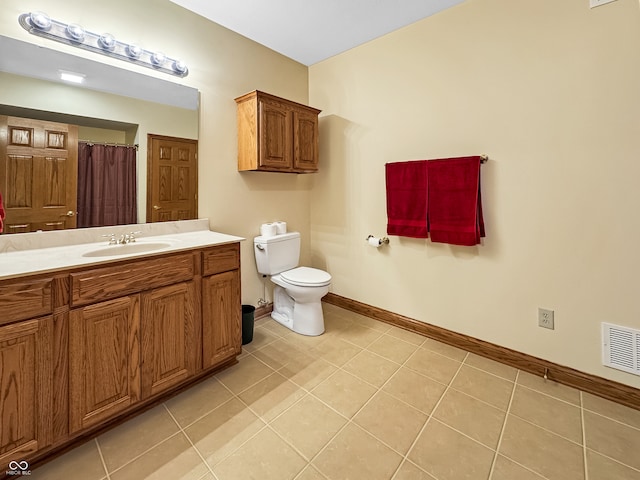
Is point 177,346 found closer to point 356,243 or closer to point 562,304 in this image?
point 356,243

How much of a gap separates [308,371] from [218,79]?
2310 millimetres

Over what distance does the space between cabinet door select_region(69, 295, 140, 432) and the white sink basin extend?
345mm

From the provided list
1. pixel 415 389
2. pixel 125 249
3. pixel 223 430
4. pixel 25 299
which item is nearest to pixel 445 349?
pixel 415 389

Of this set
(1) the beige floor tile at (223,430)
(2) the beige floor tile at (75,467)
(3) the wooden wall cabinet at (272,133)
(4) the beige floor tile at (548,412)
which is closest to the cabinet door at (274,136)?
(3) the wooden wall cabinet at (272,133)

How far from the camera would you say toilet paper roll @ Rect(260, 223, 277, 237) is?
2.63 metres

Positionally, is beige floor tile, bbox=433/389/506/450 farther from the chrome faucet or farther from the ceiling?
the ceiling

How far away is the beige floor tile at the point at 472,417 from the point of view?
1.42 metres

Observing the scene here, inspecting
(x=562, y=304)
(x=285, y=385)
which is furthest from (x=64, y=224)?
(x=562, y=304)

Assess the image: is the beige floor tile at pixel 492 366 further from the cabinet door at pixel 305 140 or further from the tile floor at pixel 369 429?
the cabinet door at pixel 305 140

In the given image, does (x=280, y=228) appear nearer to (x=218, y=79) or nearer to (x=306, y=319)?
(x=306, y=319)

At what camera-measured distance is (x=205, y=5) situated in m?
2.07

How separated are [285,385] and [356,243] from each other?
1.47m

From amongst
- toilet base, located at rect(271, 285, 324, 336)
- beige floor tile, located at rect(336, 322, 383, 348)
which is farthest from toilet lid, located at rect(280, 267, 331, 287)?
beige floor tile, located at rect(336, 322, 383, 348)

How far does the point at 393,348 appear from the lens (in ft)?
7.33
